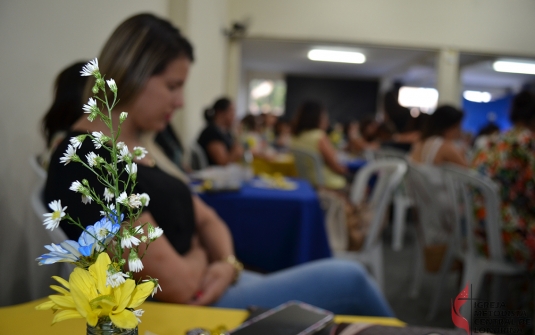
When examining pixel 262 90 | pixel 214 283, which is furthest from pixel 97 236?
pixel 262 90

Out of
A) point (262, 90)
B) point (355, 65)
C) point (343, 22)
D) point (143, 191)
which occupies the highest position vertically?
point (355, 65)

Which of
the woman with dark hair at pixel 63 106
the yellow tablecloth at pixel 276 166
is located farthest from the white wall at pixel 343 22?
the woman with dark hair at pixel 63 106

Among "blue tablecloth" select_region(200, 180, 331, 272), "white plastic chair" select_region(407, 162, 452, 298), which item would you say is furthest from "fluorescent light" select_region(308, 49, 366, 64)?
"blue tablecloth" select_region(200, 180, 331, 272)

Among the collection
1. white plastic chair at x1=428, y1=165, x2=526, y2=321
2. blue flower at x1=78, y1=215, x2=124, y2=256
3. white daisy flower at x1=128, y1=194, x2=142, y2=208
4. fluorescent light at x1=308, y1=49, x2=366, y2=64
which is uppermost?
fluorescent light at x1=308, y1=49, x2=366, y2=64

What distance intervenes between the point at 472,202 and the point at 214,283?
1.48 metres

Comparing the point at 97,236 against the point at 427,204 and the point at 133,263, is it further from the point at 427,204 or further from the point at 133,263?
the point at 427,204

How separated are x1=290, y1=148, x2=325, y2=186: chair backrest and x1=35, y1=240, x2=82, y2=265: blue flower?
3.21m

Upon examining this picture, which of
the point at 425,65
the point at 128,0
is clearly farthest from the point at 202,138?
the point at 425,65

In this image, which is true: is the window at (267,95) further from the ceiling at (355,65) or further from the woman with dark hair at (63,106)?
the woman with dark hair at (63,106)

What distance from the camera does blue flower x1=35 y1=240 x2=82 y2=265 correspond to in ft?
1.33

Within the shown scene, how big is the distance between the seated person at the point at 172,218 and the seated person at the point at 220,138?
216 cm

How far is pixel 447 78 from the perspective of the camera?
635 cm

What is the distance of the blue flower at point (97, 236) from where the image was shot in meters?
0.41

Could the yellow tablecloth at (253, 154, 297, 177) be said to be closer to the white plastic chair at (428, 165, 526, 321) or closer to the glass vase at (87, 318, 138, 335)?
the white plastic chair at (428, 165, 526, 321)
